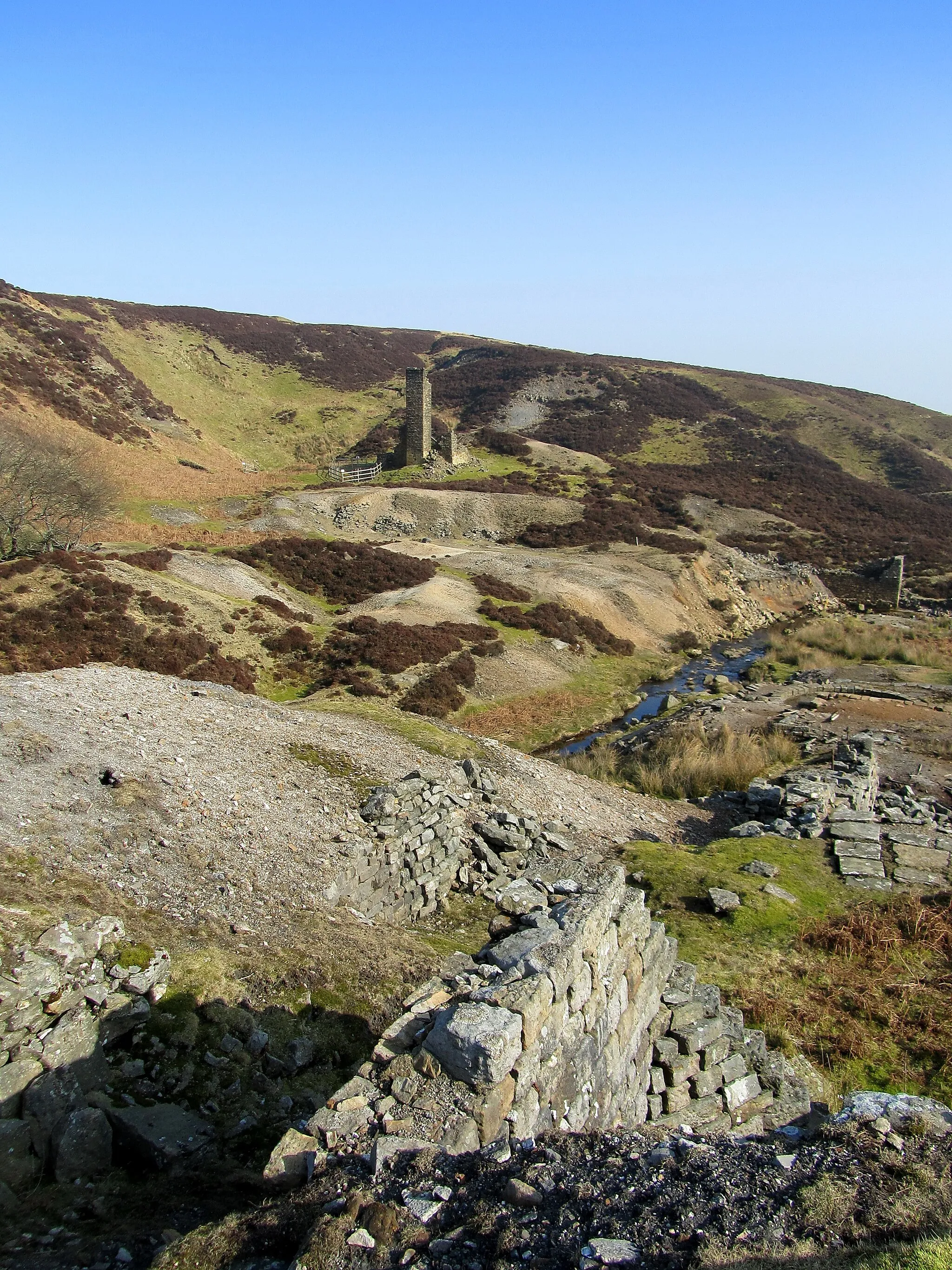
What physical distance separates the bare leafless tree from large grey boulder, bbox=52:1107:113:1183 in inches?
1144

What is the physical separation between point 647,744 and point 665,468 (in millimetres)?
60964

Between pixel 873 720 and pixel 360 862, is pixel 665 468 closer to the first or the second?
pixel 873 720

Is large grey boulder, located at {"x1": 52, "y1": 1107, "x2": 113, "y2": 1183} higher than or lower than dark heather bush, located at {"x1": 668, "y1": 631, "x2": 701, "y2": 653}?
higher

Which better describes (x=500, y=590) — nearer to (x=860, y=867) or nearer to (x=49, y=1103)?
(x=860, y=867)

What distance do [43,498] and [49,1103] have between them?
30.4 m

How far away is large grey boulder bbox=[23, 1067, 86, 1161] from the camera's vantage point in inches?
261

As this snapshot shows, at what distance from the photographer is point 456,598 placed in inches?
1510

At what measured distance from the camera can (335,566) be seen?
39594 mm

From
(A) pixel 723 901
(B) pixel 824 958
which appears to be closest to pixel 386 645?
(A) pixel 723 901

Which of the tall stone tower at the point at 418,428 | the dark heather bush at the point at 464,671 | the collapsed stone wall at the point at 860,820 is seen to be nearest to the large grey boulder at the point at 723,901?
the collapsed stone wall at the point at 860,820

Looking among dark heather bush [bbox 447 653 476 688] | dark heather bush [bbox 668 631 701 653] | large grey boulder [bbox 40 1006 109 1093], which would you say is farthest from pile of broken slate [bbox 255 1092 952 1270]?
dark heather bush [bbox 668 631 701 653]

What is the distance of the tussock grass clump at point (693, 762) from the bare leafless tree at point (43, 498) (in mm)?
23035

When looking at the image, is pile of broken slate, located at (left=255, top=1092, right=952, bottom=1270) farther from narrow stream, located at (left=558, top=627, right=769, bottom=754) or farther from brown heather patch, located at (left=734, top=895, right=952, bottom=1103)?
narrow stream, located at (left=558, top=627, right=769, bottom=754)

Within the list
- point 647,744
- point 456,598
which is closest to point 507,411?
point 456,598
